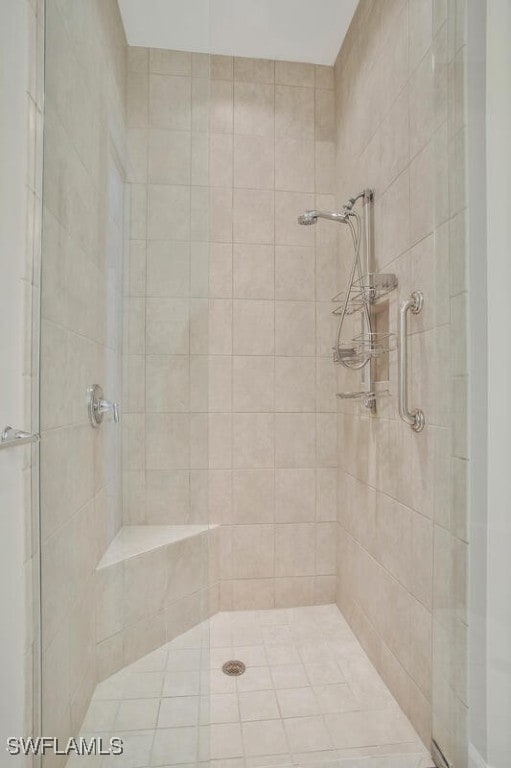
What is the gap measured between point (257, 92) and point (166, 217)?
4.75 ft

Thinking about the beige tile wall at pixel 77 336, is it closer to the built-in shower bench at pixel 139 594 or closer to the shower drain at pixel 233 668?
the built-in shower bench at pixel 139 594

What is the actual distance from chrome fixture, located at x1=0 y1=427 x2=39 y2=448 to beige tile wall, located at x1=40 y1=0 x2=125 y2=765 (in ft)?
0.26

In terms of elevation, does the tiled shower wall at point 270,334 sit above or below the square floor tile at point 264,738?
above

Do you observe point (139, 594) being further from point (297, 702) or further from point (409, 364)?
point (409, 364)

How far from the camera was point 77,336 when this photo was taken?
1.03 metres

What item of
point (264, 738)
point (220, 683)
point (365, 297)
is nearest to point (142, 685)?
point (264, 738)

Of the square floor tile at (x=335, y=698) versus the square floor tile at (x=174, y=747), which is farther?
the square floor tile at (x=335, y=698)

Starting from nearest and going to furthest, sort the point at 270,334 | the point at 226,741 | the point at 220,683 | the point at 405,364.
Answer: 1. the point at 226,741
2. the point at 405,364
3. the point at 220,683
4. the point at 270,334

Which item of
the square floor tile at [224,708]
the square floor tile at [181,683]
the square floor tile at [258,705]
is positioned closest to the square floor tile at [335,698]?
the square floor tile at [258,705]

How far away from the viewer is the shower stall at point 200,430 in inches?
38.5

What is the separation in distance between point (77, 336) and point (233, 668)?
135 cm

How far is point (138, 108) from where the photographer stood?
106cm

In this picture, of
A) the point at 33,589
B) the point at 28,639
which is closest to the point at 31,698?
the point at 28,639

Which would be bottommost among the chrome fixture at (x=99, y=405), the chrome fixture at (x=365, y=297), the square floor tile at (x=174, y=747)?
the square floor tile at (x=174, y=747)
